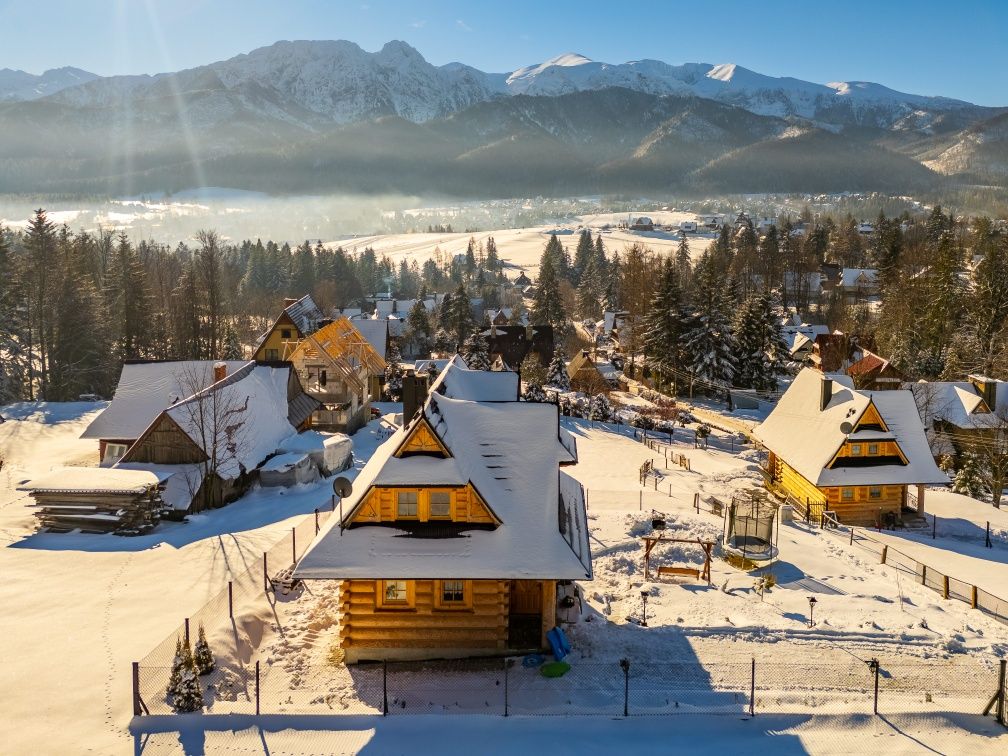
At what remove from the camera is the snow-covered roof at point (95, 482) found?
26000mm

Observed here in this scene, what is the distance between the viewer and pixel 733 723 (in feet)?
46.2

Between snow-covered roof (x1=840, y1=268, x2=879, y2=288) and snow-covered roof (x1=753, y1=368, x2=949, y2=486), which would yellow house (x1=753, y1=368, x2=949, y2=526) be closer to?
snow-covered roof (x1=753, y1=368, x2=949, y2=486)

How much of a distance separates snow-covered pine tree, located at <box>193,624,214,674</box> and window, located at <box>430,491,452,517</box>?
5898 millimetres

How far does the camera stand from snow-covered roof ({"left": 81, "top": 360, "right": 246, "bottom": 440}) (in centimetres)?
3519

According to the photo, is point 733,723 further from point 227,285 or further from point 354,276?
point 354,276

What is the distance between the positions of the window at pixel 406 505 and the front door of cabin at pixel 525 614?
133 inches

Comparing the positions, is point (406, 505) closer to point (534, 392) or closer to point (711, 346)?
point (534, 392)

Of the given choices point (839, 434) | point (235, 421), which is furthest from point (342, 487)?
point (839, 434)

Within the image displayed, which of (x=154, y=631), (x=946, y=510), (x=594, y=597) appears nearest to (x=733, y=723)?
(x=594, y=597)

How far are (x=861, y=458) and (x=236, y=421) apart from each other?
30295 millimetres

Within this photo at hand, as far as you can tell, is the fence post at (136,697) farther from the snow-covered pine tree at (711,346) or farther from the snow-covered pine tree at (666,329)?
the snow-covered pine tree at (666,329)

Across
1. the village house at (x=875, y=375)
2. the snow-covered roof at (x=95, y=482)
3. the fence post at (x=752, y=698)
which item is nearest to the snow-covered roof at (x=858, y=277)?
the village house at (x=875, y=375)

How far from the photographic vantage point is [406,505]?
694 inches

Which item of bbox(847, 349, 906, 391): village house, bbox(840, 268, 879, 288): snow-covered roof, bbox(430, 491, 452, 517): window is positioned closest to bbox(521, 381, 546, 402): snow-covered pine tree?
bbox(847, 349, 906, 391): village house
